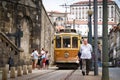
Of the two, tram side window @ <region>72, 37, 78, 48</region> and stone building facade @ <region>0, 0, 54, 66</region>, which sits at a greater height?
stone building facade @ <region>0, 0, 54, 66</region>

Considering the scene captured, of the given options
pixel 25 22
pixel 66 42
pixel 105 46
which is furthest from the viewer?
pixel 25 22

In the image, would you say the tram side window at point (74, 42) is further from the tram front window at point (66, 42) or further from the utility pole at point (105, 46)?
the utility pole at point (105, 46)

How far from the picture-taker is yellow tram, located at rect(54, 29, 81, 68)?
38.6 metres

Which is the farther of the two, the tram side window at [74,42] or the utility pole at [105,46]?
the tram side window at [74,42]

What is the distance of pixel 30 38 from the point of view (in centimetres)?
5069

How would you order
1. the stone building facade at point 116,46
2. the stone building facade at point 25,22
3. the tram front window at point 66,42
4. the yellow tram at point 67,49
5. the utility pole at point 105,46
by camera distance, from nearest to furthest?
1. the utility pole at point 105,46
2. the yellow tram at point 67,49
3. the tram front window at point 66,42
4. the stone building facade at point 25,22
5. the stone building facade at point 116,46

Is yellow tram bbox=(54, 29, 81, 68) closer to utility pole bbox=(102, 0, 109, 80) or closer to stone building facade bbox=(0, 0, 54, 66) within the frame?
stone building facade bbox=(0, 0, 54, 66)

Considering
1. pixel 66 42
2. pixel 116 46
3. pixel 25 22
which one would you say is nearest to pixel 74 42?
pixel 66 42

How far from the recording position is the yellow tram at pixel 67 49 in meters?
38.6

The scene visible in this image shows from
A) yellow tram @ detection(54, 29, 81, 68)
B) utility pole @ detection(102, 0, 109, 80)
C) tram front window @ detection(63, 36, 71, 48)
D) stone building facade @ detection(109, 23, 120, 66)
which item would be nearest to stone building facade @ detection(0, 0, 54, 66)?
yellow tram @ detection(54, 29, 81, 68)

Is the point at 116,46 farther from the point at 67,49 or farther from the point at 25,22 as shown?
the point at 67,49

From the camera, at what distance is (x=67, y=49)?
127 feet

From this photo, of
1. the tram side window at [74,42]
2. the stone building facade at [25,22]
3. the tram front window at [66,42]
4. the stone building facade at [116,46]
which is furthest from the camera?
the stone building facade at [116,46]

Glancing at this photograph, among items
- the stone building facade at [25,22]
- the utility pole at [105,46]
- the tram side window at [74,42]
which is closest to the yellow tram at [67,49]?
the tram side window at [74,42]
